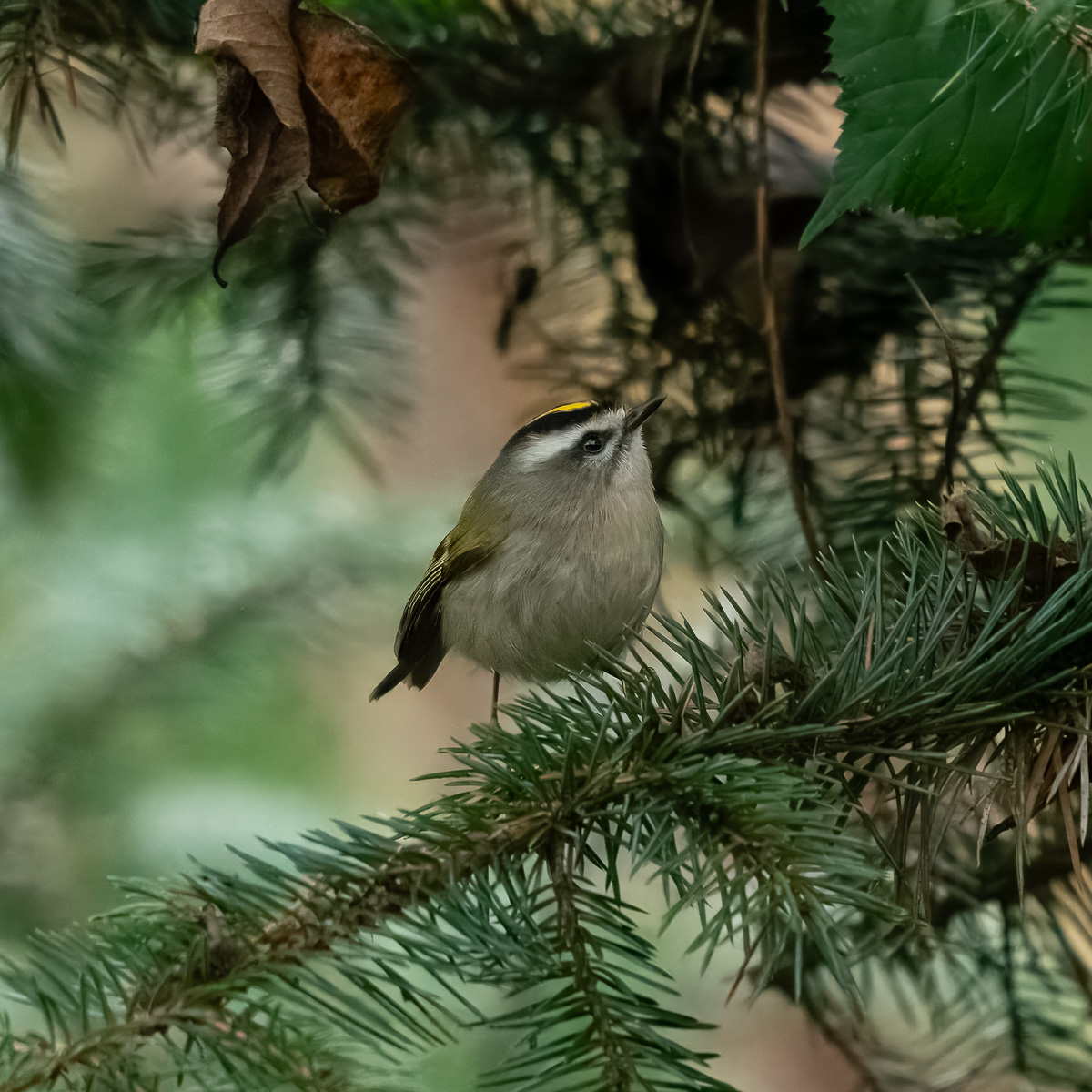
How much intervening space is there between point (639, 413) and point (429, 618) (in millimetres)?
205

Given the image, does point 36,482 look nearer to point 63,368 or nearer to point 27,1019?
point 63,368

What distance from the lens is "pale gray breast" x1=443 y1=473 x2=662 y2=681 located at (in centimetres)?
61

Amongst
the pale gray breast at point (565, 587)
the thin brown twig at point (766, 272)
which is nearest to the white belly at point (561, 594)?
the pale gray breast at point (565, 587)

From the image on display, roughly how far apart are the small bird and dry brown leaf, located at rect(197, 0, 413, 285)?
212 millimetres

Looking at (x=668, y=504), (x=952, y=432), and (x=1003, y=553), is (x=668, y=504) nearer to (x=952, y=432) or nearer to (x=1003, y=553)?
(x=952, y=432)

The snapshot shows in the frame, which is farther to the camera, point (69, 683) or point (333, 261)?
point (69, 683)

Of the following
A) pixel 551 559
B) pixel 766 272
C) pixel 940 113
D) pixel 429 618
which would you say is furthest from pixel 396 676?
pixel 940 113

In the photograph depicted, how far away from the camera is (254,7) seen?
43 centimetres

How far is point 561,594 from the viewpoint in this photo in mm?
606

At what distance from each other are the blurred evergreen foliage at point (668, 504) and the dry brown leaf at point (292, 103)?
3.4 inches

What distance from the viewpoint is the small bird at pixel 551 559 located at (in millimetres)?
608

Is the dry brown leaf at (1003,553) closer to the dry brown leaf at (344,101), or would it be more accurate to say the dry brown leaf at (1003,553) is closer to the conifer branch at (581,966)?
the conifer branch at (581,966)

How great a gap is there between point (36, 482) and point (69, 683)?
0.26m

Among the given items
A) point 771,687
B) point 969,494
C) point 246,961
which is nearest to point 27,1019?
point 246,961
